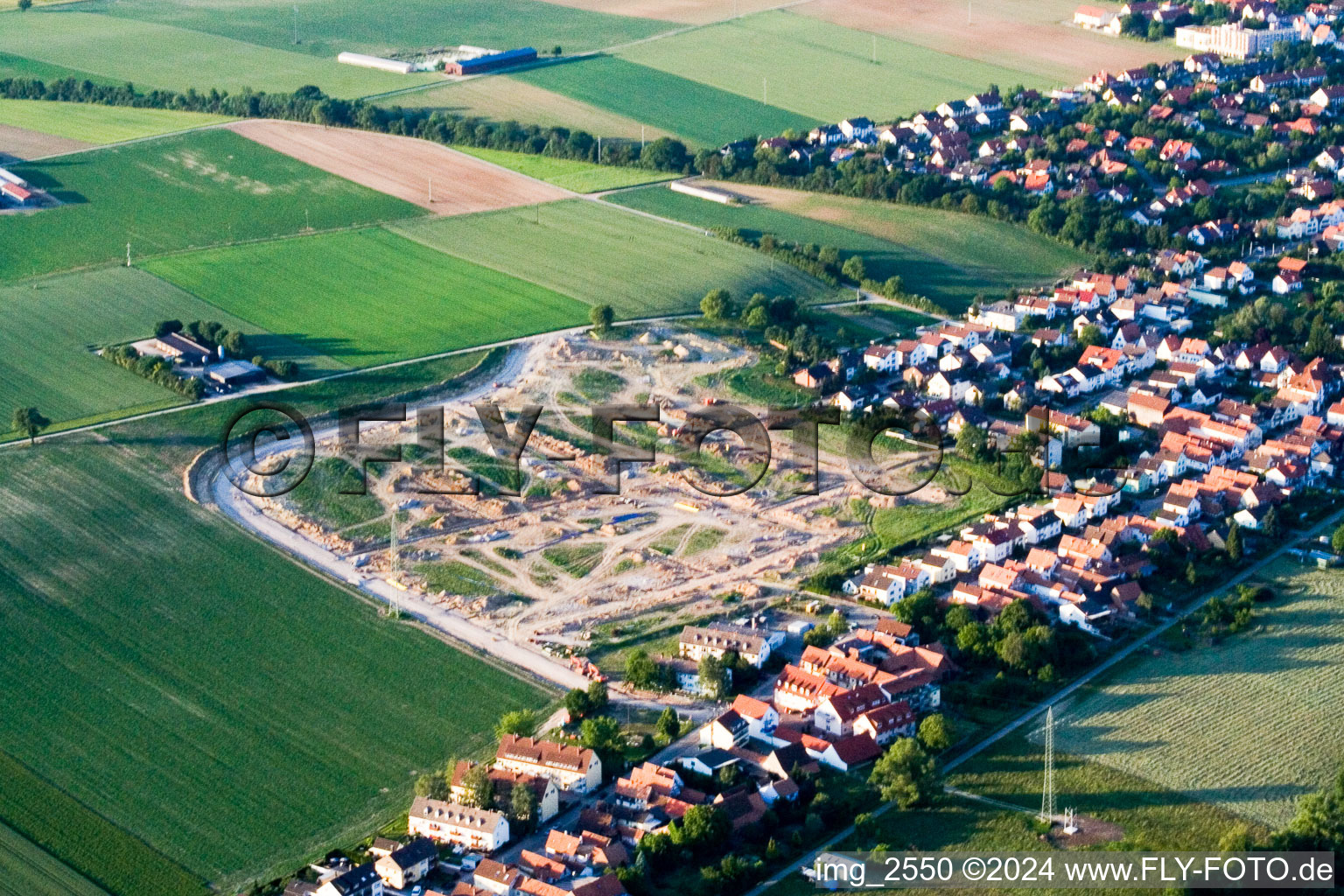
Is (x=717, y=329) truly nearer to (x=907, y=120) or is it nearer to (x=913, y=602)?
(x=913, y=602)

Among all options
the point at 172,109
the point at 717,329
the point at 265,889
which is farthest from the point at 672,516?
the point at 172,109

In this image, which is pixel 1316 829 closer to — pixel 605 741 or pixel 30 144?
pixel 605 741

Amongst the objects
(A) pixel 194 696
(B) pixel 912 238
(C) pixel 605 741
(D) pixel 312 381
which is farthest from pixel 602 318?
(C) pixel 605 741

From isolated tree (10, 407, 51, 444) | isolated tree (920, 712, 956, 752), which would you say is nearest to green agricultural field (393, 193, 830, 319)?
isolated tree (10, 407, 51, 444)

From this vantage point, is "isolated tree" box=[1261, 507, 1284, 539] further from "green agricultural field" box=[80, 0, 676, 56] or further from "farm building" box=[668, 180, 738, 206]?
"green agricultural field" box=[80, 0, 676, 56]

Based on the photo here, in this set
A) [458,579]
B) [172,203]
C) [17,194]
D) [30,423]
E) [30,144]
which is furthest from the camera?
[30,144]

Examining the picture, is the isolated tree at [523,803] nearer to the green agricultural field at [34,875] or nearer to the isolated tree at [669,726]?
the isolated tree at [669,726]
